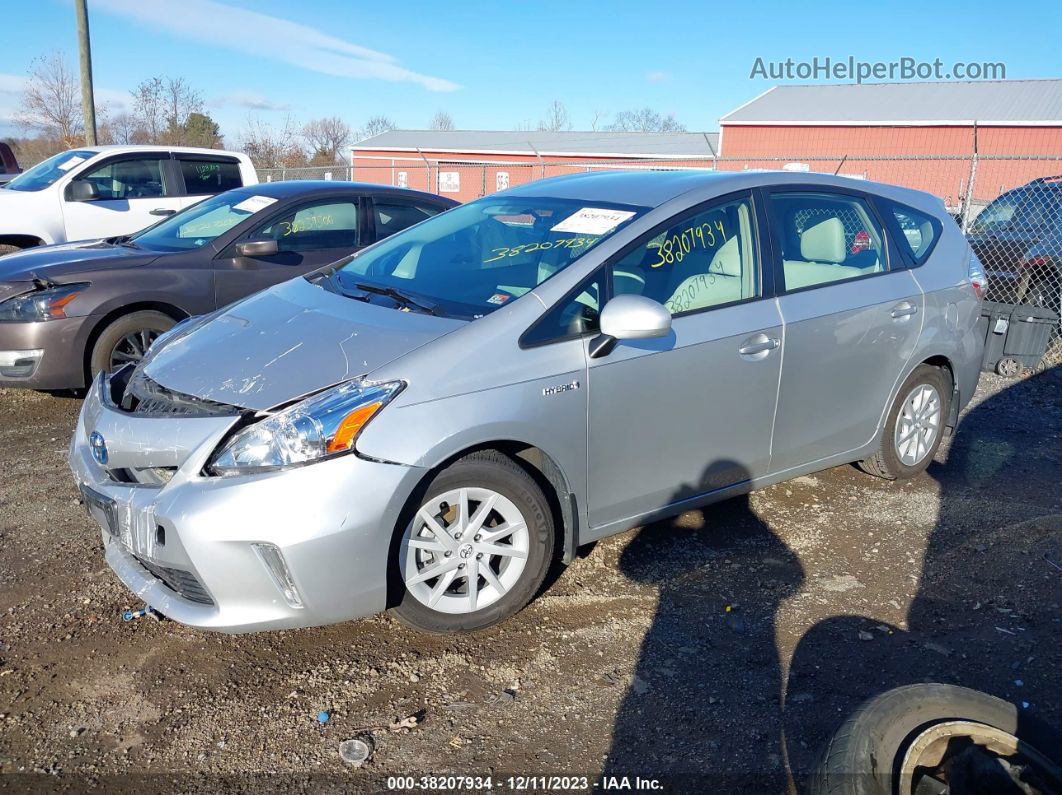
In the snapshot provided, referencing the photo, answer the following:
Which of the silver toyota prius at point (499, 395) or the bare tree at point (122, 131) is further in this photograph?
the bare tree at point (122, 131)

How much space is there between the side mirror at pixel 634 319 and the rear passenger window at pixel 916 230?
2170 mm

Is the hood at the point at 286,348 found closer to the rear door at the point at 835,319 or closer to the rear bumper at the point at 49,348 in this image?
the rear door at the point at 835,319

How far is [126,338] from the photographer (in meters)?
6.04

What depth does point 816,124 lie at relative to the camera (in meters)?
35.1

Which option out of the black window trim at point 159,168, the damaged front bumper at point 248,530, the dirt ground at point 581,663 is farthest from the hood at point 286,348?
the black window trim at point 159,168

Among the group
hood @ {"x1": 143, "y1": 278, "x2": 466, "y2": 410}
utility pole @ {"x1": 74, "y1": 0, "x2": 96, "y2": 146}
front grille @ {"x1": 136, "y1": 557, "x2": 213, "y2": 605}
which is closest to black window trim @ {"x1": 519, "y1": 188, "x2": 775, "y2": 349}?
hood @ {"x1": 143, "y1": 278, "x2": 466, "y2": 410}

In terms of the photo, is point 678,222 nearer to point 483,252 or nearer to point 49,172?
point 483,252

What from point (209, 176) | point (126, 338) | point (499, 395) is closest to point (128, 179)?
point (209, 176)

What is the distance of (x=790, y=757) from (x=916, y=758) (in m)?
0.55

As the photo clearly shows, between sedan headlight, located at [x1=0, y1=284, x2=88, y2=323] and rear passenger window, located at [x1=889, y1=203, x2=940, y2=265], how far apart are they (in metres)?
5.20

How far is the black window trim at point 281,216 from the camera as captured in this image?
643cm

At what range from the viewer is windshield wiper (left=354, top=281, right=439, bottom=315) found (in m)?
3.55

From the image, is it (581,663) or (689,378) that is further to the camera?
(689,378)

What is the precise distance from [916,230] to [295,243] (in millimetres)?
4360
